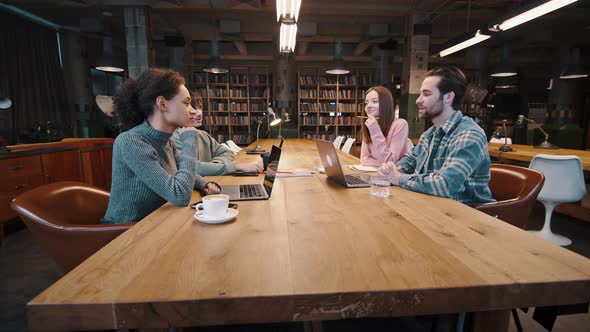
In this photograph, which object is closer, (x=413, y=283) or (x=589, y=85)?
(x=413, y=283)

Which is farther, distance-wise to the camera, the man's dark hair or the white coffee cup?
the man's dark hair

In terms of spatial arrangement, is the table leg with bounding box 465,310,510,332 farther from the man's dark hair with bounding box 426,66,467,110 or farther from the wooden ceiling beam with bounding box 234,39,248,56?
the wooden ceiling beam with bounding box 234,39,248,56

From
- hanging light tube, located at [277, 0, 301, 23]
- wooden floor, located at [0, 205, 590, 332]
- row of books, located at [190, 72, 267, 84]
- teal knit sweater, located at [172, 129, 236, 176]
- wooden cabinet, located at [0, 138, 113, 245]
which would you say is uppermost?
row of books, located at [190, 72, 267, 84]

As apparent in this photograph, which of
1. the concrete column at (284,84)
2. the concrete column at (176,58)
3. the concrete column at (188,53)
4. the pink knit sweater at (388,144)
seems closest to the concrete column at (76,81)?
the concrete column at (176,58)

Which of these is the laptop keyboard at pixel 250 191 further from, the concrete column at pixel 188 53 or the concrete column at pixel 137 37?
the concrete column at pixel 188 53

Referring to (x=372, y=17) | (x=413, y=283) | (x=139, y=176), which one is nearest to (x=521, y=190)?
(x=413, y=283)

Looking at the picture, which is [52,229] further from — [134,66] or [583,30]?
[583,30]

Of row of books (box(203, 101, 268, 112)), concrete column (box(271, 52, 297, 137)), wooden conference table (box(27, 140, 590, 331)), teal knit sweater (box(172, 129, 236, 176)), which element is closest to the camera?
wooden conference table (box(27, 140, 590, 331))

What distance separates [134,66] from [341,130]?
5628mm

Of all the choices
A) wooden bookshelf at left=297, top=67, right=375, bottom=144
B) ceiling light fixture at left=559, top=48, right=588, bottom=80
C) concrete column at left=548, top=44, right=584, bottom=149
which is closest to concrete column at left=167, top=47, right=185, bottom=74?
wooden bookshelf at left=297, top=67, right=375, bottom=144

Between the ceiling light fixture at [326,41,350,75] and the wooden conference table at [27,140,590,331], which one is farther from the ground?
the ceiling light fixture at [326,41,350,75]

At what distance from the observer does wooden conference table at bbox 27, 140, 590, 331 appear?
0.58 metres

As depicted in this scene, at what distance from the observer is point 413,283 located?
63cm

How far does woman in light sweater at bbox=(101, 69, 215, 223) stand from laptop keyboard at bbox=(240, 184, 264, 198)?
25 centimetres
